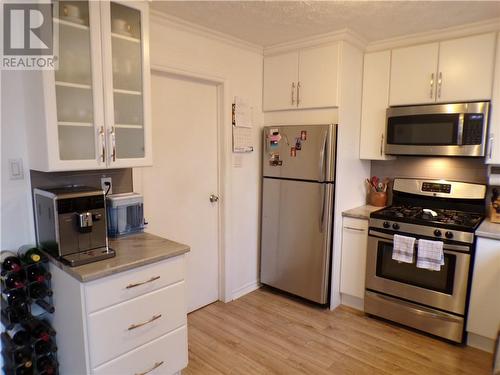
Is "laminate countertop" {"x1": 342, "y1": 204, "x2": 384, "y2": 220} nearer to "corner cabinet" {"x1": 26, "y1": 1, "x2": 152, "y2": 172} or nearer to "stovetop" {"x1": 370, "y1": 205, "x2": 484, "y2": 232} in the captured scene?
"stovetop" {"x1": 370, "y1": 205, "x2": 484, "y2": 232}

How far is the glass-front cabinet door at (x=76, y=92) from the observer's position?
5.63ft

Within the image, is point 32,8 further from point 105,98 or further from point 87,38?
point 105,98

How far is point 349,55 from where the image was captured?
288 centimetres

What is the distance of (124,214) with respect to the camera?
2.19 metres

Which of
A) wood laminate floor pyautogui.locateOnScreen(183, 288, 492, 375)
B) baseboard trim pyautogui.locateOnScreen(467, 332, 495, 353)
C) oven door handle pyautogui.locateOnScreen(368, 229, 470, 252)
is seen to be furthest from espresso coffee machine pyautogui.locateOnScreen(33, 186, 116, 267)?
baseboard trim pyautogui.locateOnScreen(467, 332, 495, 353)

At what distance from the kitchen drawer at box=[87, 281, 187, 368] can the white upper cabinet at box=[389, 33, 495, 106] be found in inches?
95.3

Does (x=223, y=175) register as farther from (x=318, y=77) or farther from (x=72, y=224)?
(x=72, y=224)

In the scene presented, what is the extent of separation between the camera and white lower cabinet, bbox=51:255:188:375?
164 centimetres

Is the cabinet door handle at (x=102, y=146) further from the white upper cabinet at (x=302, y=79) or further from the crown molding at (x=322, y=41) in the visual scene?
the crown molding at (x=322, y=41)

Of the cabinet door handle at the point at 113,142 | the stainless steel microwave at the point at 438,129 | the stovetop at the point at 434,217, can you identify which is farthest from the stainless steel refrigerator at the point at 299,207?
the cabinet door handle at the point at 113,142

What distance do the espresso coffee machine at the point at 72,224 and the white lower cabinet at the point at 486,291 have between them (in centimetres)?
242

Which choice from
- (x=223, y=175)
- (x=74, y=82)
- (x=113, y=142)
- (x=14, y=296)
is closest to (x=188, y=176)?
(x=223, y=175)

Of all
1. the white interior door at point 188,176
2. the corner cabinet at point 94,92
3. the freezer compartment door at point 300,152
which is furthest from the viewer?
the freezer compartment door at point 300,152

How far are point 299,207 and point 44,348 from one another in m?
2.11
